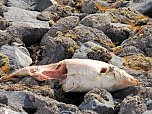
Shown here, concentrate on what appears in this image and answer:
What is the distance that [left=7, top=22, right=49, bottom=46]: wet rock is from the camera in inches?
550

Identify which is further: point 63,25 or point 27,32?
point 63,25

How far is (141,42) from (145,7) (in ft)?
11.5

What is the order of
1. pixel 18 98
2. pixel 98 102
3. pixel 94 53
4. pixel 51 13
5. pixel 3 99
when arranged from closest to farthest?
1. pixel 3 99
2. pixel 98 102
3. pixel 18 98
4. pixel 94 53
5. pixel 51 13

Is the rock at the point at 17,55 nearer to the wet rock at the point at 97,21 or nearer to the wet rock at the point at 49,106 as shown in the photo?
the wet rock at the point at 97,21

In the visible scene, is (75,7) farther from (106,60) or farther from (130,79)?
(130,79)

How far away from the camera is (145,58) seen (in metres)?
12.4

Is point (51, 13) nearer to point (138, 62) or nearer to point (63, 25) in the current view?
point (63, 25)

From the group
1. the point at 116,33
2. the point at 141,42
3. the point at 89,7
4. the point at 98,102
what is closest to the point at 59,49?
the point at 141,42

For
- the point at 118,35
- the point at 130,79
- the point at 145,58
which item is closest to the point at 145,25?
the point at 118,35

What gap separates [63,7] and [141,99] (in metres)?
7.37

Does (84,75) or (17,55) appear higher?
(84,75)

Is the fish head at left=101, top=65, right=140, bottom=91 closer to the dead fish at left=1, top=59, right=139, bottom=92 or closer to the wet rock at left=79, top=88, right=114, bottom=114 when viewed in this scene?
the dead fish at left=1, top=59, right=139, bottom=92

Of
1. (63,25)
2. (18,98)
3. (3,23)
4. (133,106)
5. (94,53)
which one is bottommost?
(3,23)

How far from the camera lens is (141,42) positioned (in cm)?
1320
